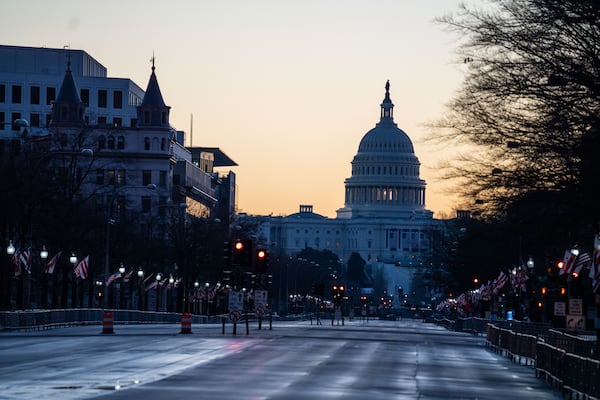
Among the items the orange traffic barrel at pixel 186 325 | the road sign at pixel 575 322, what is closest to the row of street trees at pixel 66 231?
the orange traffic barrel at pixel 186 325

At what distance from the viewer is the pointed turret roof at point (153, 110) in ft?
576

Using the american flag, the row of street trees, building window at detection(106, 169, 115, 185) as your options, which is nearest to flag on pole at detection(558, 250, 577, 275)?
the row of street trees

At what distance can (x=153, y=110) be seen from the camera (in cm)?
17562

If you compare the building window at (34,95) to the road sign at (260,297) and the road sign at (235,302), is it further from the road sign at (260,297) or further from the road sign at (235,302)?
the road sign at (235,302)

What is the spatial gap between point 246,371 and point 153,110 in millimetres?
135016

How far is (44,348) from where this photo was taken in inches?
2105

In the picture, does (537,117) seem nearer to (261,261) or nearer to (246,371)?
(246,371)

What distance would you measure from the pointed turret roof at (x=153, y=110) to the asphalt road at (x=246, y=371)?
369 ft

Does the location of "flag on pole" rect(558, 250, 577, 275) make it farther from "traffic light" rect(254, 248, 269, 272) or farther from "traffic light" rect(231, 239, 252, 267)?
"traffic light" rect(254, 248, 269, 272)

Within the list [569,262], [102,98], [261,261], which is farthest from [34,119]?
[569,262]

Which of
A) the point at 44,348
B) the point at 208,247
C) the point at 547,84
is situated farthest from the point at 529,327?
the point at 208,247

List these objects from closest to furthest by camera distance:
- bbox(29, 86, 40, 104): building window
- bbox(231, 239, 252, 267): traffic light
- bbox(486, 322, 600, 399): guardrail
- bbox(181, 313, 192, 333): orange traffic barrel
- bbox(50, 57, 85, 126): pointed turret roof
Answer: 1. bbox(486, 322, 600, 399): guardrail
2. bbox(181, 313, 192, 333): orange traffic barrel
3. bbox(231, 239, 252, 267): traffic light
4. bbox(50, 57, 85, 126): pointed turret roof
5. bbox(29, 86, 40, 104): building window

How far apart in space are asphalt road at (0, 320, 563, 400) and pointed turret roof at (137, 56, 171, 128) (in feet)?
369

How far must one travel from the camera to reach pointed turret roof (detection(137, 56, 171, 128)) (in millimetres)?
175500
